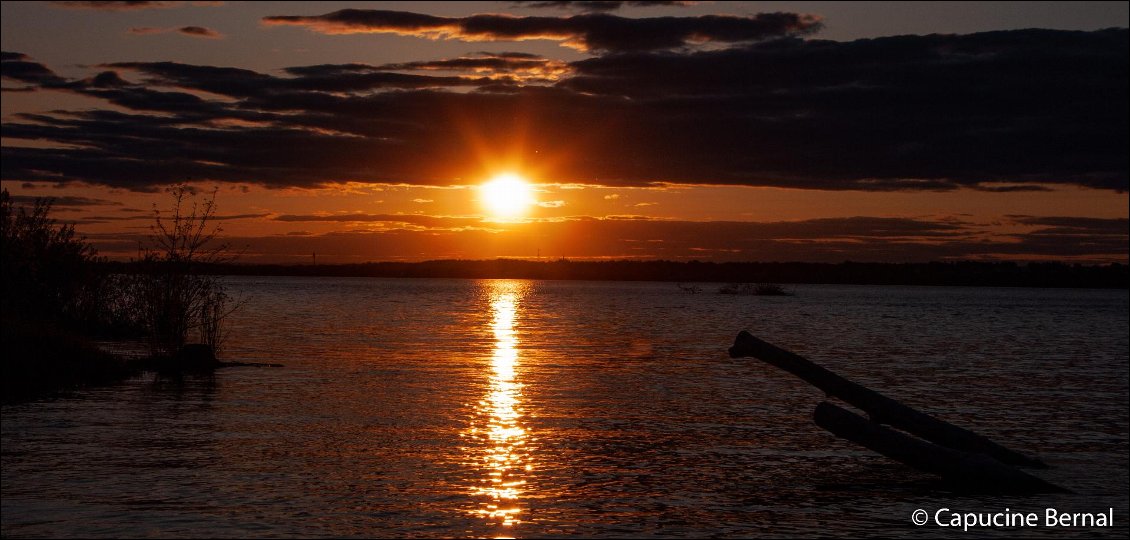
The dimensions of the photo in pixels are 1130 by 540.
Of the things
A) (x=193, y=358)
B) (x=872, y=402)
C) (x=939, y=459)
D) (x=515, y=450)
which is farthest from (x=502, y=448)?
(x=193, y=358)

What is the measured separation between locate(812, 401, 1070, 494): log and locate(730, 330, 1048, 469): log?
3.13 ft

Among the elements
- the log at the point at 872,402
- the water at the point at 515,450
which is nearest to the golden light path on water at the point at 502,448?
the water at the point at 515,450

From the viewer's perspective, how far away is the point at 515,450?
2089cm

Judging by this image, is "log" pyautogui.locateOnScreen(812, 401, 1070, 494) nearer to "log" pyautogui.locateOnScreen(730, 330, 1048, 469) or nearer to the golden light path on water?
"log" pyautogui.locateOnScreen(730, 330, 1048, 469)

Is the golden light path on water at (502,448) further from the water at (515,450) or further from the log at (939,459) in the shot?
the log at (939,459)

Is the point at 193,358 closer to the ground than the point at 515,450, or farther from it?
farther from it

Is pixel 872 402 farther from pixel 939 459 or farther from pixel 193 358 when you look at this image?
pixel 193 358

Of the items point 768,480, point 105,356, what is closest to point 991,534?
point 768,480

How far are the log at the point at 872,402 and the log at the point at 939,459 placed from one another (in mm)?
955

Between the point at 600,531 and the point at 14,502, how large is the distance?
891cm

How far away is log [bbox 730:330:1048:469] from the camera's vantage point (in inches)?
752

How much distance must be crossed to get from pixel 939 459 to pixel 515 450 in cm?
821

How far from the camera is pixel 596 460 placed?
19984 millimetres

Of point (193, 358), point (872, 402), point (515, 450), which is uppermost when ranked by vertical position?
point (872, 402)
